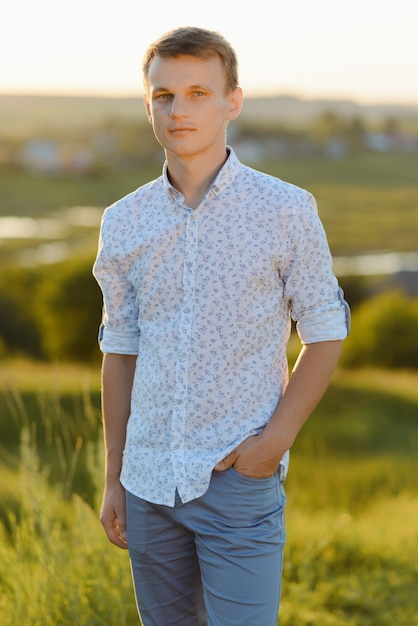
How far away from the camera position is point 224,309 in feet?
5.98

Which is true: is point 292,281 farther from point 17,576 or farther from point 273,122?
point 273,122

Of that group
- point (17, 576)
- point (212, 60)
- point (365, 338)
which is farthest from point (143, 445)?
point (365, 338)

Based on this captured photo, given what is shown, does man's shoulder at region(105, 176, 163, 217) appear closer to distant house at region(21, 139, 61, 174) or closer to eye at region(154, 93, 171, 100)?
eye at region(154, 93, 171, 100)

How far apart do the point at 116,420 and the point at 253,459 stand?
43cm

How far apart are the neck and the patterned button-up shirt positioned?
3cm

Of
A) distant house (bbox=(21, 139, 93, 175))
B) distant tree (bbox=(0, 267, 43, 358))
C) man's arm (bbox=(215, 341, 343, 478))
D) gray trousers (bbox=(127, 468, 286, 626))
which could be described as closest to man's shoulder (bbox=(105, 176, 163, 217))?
man's arm (bbox=(215, 341, 343, 478))

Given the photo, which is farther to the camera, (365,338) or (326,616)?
(365,338)

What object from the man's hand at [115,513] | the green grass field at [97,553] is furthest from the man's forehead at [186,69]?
the green grass field at [97,553]

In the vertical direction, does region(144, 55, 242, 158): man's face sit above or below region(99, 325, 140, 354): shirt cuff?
above

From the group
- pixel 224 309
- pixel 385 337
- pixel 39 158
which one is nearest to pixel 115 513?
pixel 224 309

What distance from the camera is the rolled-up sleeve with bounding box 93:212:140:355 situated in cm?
198

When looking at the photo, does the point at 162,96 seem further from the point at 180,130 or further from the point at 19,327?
the point at 19,327

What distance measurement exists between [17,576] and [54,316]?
25.1 meters

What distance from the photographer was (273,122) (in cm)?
8750
